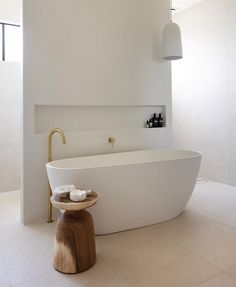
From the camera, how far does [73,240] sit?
1.81m

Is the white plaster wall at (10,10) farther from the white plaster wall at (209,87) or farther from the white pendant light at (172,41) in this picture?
the white plaster wall at (209,87)

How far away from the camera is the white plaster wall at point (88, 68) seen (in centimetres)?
268

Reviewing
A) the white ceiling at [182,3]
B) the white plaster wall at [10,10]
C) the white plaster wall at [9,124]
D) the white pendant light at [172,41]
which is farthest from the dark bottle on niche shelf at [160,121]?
the white plaster wall at [10,10]

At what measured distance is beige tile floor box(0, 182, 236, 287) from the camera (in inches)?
67.5

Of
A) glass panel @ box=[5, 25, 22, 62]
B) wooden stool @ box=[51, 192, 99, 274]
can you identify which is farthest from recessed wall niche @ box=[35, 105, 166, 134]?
glass panel @ box=[5, 25, 22, 62]

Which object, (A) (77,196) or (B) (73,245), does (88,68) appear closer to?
(A) (77,196)

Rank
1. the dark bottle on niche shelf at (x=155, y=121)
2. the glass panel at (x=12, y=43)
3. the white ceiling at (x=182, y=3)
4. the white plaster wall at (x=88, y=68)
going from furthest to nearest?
the white ceiling at (x=182, y=3), the glass panel at (x=12, y=43), the dark bottle on niche shelf at (x=155, y=121), the white plaster wall at (x=88, y=68)

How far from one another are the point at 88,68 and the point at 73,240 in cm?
195

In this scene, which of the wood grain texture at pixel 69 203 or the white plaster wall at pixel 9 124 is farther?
the white plaster wall at pixel 9 124

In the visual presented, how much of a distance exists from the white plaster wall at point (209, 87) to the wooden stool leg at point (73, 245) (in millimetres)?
2796

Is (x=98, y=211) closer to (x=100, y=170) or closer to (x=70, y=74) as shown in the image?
(x=100, y=170)

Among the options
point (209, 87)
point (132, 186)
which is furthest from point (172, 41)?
point (132, 186)

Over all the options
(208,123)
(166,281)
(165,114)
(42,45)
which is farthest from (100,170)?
(208,123)

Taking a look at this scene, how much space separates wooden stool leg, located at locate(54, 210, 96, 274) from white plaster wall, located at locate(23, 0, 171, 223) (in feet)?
3.24
